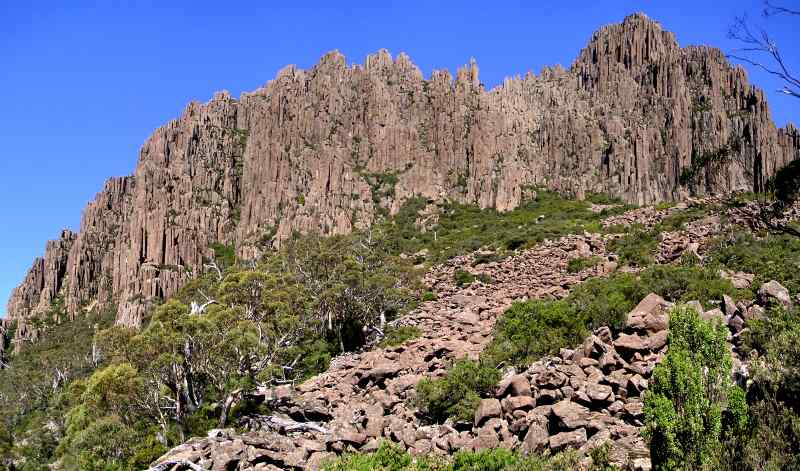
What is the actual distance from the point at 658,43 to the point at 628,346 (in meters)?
135

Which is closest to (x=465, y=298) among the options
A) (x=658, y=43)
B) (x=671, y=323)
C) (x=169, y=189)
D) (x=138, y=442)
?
(x=138, y=442)

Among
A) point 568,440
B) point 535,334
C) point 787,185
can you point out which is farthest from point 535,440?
point 787,185

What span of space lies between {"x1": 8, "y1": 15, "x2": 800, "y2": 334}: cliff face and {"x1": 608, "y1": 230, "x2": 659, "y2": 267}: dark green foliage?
6328 centimetres

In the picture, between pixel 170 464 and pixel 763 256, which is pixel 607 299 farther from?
pixel 170 464

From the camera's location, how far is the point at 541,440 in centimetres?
1243

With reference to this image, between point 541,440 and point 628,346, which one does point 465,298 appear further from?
point 541,440

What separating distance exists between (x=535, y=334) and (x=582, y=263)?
16252mm

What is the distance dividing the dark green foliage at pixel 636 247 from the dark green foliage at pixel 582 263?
1354 millimetres

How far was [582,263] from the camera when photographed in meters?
35.2

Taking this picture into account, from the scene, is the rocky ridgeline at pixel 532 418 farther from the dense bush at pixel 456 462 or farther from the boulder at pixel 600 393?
the dense bush at pixel 456 462

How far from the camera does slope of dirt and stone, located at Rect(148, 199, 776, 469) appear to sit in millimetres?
12727

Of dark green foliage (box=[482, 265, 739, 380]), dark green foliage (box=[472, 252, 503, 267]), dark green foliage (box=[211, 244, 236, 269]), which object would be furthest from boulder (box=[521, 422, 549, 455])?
dark green foliage (box=[211, 244, 236, 269])

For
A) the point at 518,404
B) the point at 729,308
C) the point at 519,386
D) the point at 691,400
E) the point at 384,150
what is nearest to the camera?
the point at 691,400

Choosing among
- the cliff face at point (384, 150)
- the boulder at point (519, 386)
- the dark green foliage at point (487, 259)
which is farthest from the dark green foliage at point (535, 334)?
the cliff face at point (384, 150)
